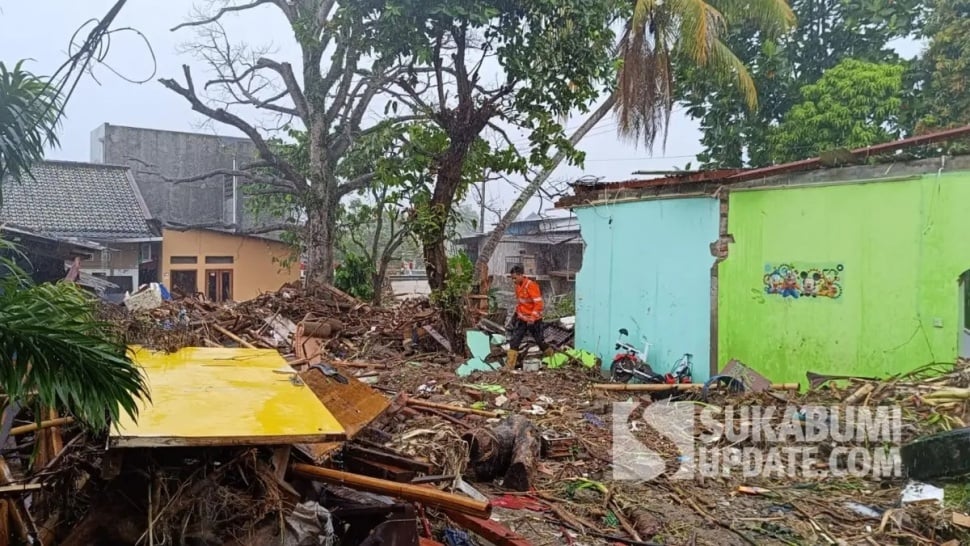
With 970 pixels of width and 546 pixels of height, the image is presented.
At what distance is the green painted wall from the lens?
22.1 feet

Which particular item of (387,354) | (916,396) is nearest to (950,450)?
(916,396)

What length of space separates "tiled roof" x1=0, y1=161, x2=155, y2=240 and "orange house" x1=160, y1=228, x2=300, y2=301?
0.97 meters

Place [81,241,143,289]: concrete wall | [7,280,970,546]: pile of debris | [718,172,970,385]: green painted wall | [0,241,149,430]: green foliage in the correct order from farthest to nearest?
1. [81,241,143,289]: concrete wall
2. [718,172,970,385]: green painted wall
3. [7,280,970,546]: pile of debris
4. [0,241,149,430]: green foliage

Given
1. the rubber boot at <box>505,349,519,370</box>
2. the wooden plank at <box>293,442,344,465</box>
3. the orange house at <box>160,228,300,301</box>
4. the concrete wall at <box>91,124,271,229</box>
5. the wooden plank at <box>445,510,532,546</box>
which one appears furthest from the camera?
the concrete wall at <box>91,124,271,229</box>

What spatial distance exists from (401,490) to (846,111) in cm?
1325

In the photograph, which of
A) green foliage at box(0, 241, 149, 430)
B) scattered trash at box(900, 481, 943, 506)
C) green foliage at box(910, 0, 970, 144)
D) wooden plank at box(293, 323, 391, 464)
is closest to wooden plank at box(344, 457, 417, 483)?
wooden plank at box(293, 323, 391, 464)

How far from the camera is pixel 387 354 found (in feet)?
38.1

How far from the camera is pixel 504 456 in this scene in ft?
18.1

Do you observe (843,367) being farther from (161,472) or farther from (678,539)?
(161,472)

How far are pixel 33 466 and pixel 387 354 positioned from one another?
7672 mm

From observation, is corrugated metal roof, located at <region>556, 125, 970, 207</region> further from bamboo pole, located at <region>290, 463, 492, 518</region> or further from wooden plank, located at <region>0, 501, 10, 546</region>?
wooden plank, located at <region>0, 501, 10, 546</region>

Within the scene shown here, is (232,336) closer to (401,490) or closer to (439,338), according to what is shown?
(439,338)

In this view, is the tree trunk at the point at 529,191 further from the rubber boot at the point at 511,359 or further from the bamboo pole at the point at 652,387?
the bamboo pole at the point at 652,387

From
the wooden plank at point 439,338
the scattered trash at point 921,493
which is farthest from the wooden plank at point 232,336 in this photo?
the scattered trash at point 921,493
